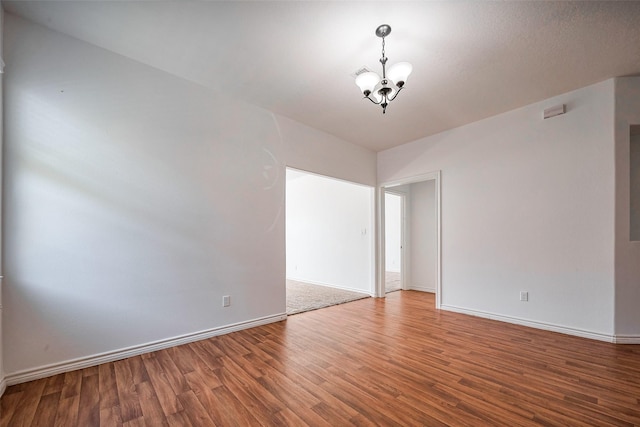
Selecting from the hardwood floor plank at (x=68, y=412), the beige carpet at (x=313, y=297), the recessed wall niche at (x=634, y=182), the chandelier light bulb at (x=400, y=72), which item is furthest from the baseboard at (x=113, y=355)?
the recessed wall niche at (x=634, y=182)

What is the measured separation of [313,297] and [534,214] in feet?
12.2

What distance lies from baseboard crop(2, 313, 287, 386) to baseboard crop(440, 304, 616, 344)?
3.06 meters

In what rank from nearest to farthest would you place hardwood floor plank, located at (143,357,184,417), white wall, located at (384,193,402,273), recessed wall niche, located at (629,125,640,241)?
1. hardwood floor plank, located at (143,357,184,417)
2. recessed wall niche, located at (629,125,640,241)
3. white wall, located at (384,193,402,273)

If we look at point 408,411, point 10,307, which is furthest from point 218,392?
point 10,307

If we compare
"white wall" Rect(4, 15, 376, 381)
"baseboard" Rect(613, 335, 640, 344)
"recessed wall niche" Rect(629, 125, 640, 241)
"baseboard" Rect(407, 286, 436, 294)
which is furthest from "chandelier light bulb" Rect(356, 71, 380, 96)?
"baseboard" Rect(407, 286, 436, 294)

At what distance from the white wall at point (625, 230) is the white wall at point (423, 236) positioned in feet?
9.18

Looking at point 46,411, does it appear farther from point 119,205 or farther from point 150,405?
point 119,205

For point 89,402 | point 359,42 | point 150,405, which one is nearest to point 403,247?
point 359,42

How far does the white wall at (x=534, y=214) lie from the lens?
117 inches

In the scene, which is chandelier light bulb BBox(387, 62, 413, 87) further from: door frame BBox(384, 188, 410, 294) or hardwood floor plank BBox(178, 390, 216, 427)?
door frame BBox(384, 188, 410, 294)

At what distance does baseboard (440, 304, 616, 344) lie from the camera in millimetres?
2911

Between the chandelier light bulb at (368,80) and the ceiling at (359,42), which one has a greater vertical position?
the ceiling at (359,42)

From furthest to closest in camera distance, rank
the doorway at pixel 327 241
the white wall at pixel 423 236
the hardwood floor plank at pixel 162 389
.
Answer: the white wall at pixel 423 236 → the doorway at pixel 327 241 → the hardwood floor plank at pixel 162 389

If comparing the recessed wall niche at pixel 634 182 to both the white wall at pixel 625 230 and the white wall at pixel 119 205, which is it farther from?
the white wall at pixel 119 205
